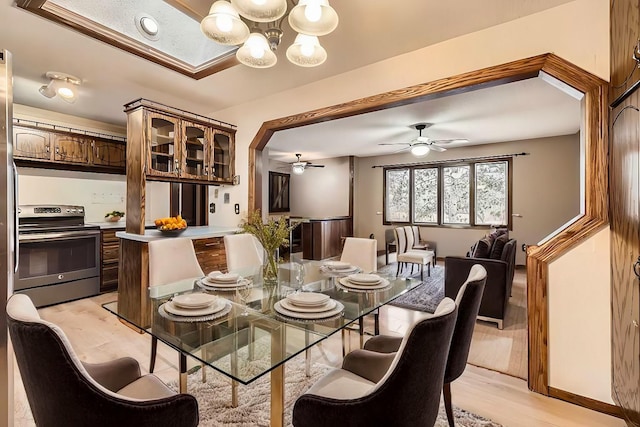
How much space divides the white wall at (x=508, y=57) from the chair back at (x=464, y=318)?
916 millimetres

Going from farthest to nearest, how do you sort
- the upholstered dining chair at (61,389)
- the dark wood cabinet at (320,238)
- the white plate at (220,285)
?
the dark wood cabinet at (320,238)
the white plate at (220,285)
the upholstered dining chair at (61,389)

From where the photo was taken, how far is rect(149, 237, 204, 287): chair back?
228 centimetres

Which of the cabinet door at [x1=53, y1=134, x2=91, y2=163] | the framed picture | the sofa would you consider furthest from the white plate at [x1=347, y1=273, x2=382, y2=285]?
the framed picture

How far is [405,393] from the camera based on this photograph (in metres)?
0.98

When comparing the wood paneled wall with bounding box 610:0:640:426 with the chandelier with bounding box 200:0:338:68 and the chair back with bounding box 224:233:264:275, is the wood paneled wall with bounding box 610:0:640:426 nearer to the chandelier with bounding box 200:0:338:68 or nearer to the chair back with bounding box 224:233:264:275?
the chandelier with bounding box 200:0:338:68

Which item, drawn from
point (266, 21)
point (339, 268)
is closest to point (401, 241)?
point (339, 268)

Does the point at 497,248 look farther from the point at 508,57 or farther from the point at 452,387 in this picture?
the point at 508,57

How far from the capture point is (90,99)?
370 cm

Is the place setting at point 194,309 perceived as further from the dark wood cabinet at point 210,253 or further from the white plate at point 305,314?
the dark wood cabinet at point 210,253

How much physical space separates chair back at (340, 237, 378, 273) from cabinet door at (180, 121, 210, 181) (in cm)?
197

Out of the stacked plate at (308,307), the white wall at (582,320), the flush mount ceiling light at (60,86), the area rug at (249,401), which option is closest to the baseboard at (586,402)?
the white wall at (582,320)

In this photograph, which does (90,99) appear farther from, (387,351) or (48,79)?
(387,351)

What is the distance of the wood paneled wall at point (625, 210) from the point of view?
1.33 meters

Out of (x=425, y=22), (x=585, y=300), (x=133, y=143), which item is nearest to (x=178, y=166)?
(x=133, y=143)
